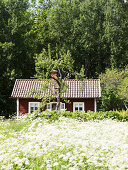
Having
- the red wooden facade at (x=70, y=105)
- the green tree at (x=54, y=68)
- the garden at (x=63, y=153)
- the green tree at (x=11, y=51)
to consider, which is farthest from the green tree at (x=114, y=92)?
the garden at (x=63, y=153)

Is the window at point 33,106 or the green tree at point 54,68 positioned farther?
the window at point 33,106

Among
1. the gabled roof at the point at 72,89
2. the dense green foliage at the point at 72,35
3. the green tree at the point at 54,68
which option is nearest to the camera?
the green tree at the point at 54,68

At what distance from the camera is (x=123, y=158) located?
217 inches

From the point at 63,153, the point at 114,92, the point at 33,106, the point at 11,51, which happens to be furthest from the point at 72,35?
the point at 63,153

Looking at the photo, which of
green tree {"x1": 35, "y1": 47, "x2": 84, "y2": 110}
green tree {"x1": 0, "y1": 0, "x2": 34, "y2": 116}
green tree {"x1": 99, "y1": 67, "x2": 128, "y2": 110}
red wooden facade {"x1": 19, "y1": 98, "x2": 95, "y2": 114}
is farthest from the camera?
green tree {"x1": 0, "y1": 0, "x2": 34, "y2": 116}

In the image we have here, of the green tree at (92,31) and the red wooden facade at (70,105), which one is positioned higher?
the green tree at (92,31)

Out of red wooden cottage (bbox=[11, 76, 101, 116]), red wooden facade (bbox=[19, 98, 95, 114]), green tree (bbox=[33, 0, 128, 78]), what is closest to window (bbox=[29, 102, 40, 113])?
red wooden cottage (bbox=[11, 76, 101, 116])

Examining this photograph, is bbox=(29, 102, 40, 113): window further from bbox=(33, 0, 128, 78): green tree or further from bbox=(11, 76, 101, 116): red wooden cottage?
bbox=(33, 0, 128, 78): green tree

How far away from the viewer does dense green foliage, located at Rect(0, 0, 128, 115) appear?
1257 inches

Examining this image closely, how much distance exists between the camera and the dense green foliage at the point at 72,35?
3192 cm

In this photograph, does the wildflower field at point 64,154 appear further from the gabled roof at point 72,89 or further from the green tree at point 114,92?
the green tree at point 114,92

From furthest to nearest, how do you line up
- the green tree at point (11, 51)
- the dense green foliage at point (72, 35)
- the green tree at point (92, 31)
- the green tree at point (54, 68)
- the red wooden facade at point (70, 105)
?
the green tree at point (92, 31) → the dense green foliage at point (72, 35) → the green tree at point (11, 51) → the red wooden facade at point (70, 105) → the green tree at point (54, 68)

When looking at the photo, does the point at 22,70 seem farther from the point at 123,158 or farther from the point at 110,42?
the point at 123,158

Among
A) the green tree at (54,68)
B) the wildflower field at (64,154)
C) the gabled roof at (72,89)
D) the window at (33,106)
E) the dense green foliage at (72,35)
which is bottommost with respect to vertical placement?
the window at (33,106)
